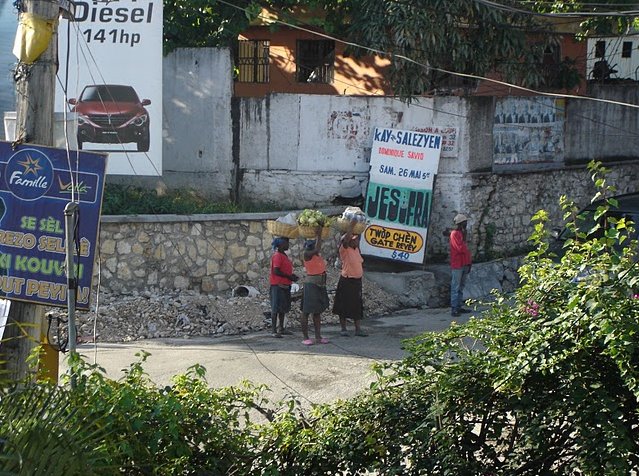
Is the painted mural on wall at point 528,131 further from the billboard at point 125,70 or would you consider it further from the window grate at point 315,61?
the billboard at point 125,70

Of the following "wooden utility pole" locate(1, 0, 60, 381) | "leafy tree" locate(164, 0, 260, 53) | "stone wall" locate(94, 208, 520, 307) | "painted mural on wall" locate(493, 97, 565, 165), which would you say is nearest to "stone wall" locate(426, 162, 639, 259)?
"painted mural on wall" locate(493, 97, 565, 165)

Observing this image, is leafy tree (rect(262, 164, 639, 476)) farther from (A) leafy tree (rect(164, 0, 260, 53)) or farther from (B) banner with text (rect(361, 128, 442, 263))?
(A) leafy tree (rect(164, 0, 260, 53))

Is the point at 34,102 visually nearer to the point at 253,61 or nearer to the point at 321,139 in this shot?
the point at 321,139

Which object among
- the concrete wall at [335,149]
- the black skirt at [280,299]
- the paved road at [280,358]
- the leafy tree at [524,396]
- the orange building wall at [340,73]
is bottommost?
the paved road at [280,358]

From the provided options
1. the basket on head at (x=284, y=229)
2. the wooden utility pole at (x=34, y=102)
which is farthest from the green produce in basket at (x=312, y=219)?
the wooden utility pole at (x=34, y=102)

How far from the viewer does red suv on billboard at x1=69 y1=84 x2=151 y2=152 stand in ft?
48.1

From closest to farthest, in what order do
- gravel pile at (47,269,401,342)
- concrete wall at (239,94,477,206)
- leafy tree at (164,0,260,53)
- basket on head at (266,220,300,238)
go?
1. basket on head at (266,220,300,238)
2. gravel pile at (47,269,401,342)
3. concrete wall at (239,94,477,206)
4. leafy tree at (164,0,260,53)

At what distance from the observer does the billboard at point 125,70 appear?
47.8 ft

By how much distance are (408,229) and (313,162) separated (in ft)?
6.90

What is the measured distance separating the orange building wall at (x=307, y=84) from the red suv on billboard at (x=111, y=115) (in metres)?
3.54

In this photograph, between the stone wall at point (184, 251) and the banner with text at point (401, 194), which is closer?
the stone wall at point (184, 251)

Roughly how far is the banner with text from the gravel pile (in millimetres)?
1554

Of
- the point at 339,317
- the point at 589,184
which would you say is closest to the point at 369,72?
the point at 589,184

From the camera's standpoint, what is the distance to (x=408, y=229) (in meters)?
15.3
